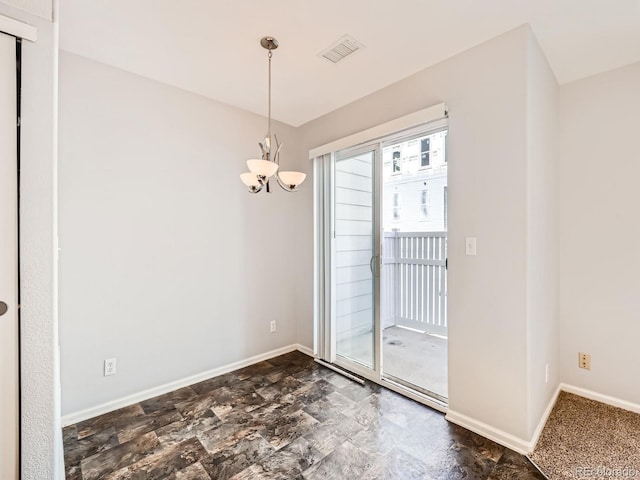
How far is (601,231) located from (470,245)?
49.4 inches

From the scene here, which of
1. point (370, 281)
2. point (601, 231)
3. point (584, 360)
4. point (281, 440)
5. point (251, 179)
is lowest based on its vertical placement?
point (281, 440)

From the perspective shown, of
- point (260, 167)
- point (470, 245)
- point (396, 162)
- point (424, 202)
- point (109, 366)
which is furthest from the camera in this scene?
point (396, 162)

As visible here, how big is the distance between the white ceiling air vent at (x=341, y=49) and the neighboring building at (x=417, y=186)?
2287 millimetres

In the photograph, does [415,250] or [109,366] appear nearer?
[109,366]

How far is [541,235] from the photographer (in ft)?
6.88

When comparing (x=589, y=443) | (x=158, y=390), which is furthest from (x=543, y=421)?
(x=158, y=390)

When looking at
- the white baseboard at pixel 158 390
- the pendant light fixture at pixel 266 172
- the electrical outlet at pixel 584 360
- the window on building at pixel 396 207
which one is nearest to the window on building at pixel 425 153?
the window on building at pixel 396 207

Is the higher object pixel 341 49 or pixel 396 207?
pixel 341 49

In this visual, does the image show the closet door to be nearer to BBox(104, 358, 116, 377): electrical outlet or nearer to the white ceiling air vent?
BBox(104, 358, 116, 377): electrical outlet

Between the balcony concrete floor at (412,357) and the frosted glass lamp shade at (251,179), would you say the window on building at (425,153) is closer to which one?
the balcony concrete floor at (412,357)

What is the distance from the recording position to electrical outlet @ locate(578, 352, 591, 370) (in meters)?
2.48

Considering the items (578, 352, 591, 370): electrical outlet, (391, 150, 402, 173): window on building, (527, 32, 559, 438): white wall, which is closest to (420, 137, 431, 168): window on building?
(391, 150, 402, 173): window on building

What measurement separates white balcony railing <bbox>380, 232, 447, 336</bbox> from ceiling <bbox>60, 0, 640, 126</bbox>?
219cm

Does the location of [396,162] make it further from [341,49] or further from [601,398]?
[601,398]
